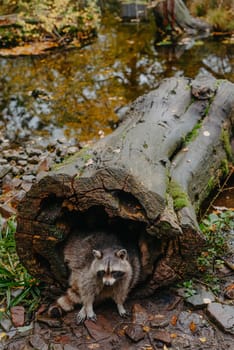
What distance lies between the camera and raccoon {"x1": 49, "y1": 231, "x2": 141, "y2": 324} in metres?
3.62

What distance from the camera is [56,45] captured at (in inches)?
456

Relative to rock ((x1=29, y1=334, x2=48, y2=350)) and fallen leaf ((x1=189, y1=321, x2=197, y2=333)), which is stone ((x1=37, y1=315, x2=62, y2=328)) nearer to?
rock ((x1=29, y1=334, x2=48, y2=350))

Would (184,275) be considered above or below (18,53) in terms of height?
above

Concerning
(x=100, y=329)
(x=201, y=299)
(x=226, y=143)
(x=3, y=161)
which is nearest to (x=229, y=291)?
(x=201, y=299)

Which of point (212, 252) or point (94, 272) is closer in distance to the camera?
point (94, 272)

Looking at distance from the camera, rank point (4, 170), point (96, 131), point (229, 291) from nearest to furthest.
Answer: point (229, 291)
point (4, 170)
point (96, 131)

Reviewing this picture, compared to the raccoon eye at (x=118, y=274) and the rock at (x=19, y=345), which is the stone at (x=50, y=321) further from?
the raccoon eye at (x=118, y=274)

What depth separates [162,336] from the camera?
3549 mm

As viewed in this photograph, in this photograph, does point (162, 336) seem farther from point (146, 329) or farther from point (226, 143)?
point (226, 143)

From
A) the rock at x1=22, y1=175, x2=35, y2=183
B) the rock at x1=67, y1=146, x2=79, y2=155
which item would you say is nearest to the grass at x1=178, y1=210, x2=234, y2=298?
the rock at x1=22, y1=175, x2=35, y2=183

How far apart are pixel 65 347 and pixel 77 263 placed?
0.62m

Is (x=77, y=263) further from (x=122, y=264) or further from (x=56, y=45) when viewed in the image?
(x=56, y=45)

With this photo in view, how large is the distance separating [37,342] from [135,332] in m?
0.71

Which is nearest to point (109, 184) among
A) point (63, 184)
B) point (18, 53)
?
point (63, 184)
